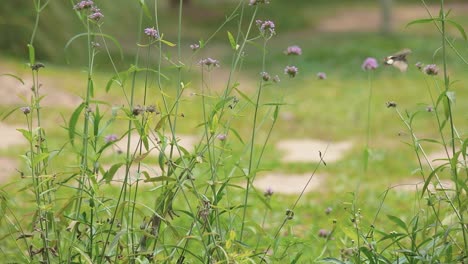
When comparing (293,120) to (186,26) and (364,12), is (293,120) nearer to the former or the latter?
(186,26)

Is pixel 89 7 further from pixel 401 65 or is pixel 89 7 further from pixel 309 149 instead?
pixel 309 149

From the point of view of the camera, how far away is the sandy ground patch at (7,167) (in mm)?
7405

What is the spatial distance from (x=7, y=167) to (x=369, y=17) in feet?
53.4

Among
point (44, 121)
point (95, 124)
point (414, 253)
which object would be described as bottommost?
point (414, 253)

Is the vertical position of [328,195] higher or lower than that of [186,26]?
lower

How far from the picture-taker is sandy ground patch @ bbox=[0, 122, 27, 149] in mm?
8923

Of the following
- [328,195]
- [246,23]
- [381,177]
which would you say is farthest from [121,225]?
[246,23]

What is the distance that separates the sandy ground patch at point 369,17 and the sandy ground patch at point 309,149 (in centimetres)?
1101

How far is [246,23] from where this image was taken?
71.5ft

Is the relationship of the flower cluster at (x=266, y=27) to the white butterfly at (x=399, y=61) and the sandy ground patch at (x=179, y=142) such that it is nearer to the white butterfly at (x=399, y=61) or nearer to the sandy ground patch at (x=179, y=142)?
the white butterfly at (x=399, y=61)

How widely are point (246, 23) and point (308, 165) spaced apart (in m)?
13.7

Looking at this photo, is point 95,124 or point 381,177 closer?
point 95,124

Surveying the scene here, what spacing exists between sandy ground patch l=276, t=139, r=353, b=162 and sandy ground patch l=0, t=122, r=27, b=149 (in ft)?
8.82

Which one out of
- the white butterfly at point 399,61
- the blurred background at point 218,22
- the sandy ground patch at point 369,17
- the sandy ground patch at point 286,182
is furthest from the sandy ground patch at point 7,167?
the sandy ground patch at point 369,17
